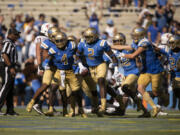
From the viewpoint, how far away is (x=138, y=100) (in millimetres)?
9516

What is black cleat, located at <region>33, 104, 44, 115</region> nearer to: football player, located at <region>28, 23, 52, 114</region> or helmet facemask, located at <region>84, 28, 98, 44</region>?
football player, located at <region>28, 23, 52, 114</region>

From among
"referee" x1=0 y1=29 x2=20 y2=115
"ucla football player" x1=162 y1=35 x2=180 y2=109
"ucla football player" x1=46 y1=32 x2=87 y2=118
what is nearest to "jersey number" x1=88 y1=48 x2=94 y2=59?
"ucla football player" x1=46 y1=32 x2=87 y2=118

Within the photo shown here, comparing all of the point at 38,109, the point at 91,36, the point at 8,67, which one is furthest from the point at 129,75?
the point at 8,67

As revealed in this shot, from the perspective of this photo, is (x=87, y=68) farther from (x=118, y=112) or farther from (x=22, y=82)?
(x=22, y=82)

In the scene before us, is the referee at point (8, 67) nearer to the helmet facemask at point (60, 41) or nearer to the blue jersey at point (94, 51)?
the helmet facemask at point (60, 41)

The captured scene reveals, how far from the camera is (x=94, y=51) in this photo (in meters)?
9.21

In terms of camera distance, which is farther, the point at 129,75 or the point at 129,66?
the point at 129,66

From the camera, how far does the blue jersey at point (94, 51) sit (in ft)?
30.2

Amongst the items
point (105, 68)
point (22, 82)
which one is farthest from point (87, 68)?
point (22, 82)

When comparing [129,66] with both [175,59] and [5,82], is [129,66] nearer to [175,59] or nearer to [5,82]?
[175,59]

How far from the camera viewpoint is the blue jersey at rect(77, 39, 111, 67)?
920 centimetres

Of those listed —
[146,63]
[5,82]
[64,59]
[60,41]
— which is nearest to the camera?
[60,41]

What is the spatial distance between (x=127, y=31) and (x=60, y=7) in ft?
11.7

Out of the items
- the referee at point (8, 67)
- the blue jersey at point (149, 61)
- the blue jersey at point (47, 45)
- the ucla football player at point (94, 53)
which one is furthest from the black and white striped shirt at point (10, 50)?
the blue jersey at point (149, 61)
